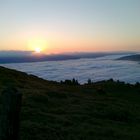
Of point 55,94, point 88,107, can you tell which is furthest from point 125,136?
point 55,94

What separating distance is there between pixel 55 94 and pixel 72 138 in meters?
13.9

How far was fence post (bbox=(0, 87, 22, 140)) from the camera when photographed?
771 centimetres

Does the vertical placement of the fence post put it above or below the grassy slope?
above

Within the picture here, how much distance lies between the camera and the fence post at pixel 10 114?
771 cm

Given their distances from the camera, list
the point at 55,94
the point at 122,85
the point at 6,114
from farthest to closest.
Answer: the point at 122,85 < the point at 55,94 < the point at 6,114

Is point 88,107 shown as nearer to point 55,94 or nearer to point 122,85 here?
point 55,94

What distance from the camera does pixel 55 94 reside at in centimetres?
2822

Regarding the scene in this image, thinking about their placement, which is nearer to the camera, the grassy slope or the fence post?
the fence post

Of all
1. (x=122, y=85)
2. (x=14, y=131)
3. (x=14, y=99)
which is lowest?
(x=122, y=85)

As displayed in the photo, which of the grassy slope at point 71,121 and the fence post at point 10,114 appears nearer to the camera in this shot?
the fence post at point 10,114

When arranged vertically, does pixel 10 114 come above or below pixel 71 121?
above

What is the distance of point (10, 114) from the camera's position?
7.71 meters

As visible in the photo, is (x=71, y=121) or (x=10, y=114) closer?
(x=10, y=114)

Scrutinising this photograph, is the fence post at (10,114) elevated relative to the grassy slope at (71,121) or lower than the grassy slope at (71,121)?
elevated
